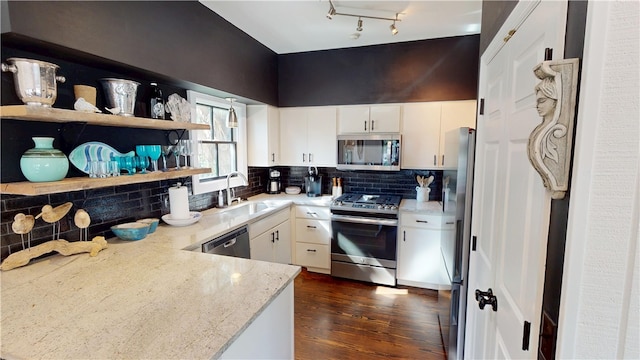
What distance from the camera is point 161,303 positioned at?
1.13 m

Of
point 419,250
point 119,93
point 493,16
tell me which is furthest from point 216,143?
point 493,16

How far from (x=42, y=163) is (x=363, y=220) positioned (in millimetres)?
2512

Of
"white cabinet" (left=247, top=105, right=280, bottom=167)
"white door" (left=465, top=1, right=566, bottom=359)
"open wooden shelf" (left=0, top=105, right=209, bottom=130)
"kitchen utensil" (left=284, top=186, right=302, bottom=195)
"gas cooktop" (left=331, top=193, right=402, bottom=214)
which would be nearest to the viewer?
"white door" (left=465, top=1, right=566, bottom=359)

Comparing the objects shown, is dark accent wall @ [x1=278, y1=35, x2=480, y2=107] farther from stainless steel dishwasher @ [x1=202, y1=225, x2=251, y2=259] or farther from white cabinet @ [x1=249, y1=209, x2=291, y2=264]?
stainless steel dishwasher @ [x1=202, y1=225, x2=251, y2=259]

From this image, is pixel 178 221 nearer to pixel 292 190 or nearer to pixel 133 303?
pixel 133 303

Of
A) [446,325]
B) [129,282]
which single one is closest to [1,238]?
[129,282]

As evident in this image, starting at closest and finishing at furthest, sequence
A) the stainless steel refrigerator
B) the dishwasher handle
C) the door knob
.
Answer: the door knob
the stainless steel refrigerator
the dishwasher handle

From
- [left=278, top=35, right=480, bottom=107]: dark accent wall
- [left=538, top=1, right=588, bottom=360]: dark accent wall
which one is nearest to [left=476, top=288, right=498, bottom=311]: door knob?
[left=538, top=1, right=588, bottom=360]: dark accent wall

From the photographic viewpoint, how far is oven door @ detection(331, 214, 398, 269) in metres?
3.00

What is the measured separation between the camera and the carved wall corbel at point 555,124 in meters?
0.62

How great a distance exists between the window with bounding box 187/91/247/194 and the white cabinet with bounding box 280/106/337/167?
0.52 metres

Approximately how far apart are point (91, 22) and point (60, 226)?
1.18 metres

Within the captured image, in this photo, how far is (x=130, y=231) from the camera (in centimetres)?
185

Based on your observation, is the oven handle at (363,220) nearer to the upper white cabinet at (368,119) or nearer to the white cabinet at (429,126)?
the white cabinet at (429,126)
